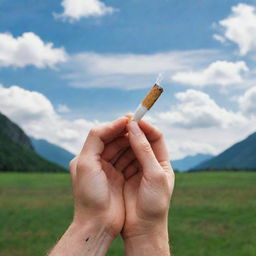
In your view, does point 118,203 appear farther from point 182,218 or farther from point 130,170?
point 182,218

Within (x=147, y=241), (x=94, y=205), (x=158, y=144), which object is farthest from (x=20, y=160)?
(x=147, y=241)

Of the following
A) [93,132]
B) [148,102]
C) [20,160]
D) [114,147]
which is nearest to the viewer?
[93,132]

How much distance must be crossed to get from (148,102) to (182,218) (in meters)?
16.0

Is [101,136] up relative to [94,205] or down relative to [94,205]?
up

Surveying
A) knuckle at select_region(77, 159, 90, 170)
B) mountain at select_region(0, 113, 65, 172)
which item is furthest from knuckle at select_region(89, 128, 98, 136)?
mountain at select_region(0, 113, 65, 172)

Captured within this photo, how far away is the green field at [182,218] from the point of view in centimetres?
1400

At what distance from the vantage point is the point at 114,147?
10.9ft

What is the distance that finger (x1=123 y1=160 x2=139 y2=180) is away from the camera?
3344mm

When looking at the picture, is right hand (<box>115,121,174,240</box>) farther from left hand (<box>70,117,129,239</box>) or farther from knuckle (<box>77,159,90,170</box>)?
knuckle (<box>77,159,90,170</box>)

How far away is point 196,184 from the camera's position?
31.2 meters

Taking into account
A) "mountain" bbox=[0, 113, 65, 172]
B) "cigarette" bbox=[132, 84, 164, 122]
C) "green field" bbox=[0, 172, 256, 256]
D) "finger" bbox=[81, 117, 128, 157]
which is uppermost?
"cigarette" bbox=[132, 84, 164, 122]

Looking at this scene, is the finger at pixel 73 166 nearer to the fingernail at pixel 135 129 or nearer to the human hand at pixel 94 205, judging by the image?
the human hand at pixel 94 205

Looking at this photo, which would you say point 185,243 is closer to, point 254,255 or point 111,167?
point 254,255

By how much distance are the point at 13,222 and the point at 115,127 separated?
646 inches
